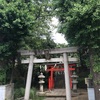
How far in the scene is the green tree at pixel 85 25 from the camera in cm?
640

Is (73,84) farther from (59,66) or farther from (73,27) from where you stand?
(73,27)

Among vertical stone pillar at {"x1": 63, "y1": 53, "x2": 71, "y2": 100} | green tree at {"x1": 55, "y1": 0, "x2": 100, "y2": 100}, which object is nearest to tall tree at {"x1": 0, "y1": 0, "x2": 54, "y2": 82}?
green tree at {"x1": 55, "y1": 0, "x2": 100, "y2": 100}

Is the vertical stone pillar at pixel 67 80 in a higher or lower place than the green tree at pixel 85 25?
lower

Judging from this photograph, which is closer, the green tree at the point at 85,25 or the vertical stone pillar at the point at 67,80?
the green tree at the point at 85,25

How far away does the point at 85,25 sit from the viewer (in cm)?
666

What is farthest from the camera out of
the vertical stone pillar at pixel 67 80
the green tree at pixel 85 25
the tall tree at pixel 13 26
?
the vertical stone pillar at pixel 67 80

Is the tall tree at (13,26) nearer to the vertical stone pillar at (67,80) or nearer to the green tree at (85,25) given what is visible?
the green tree at (85,25)

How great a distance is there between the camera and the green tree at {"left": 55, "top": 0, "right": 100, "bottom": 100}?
6402mm

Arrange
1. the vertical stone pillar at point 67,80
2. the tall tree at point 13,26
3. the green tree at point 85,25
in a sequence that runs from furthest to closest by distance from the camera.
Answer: the vertical stone pillar at point 67,80 → the tall tree at point 13,26 → the green tree at point 85,25

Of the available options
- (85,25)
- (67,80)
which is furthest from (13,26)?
(67,80)

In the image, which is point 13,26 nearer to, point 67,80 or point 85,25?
point 85,25

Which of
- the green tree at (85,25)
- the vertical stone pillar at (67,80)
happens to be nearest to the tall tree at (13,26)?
the green tree at (85,25)

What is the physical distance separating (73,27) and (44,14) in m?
6.08

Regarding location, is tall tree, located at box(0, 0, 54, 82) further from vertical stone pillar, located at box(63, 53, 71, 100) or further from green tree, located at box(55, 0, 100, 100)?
vertical stone pillar, located at box(63, 53, 71, 100)
